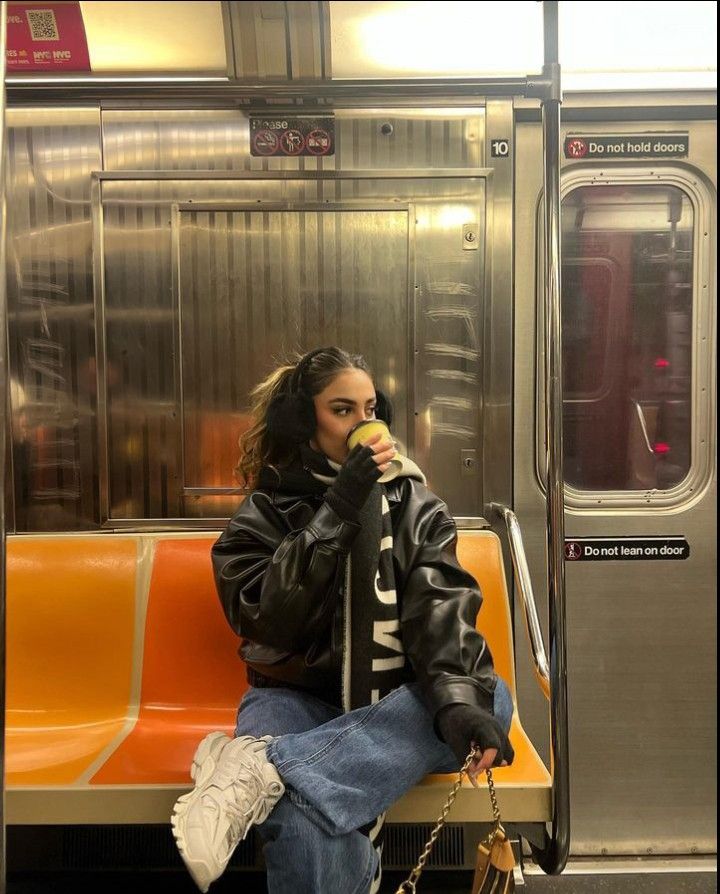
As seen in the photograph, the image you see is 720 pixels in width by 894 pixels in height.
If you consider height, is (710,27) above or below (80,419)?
above

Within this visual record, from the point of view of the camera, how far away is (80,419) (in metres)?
3.15

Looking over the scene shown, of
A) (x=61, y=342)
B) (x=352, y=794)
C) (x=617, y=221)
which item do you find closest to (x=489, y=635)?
(x=352, y=794)

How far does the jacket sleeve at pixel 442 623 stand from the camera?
2.04 metres

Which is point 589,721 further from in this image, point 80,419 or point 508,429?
point 80,419

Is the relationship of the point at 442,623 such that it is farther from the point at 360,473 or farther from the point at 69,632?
the point at 69,632

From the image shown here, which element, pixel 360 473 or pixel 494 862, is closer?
pixel 494 862

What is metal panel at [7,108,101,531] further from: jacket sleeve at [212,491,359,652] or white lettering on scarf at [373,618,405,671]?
white lettering on scarf at [373,618,405,671]

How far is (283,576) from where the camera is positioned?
6.91 ft

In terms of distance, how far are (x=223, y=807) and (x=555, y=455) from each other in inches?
43.4

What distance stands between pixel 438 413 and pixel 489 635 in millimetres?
820

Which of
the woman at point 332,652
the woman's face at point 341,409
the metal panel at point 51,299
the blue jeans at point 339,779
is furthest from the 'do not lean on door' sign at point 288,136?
the blue jeans at point 339,779

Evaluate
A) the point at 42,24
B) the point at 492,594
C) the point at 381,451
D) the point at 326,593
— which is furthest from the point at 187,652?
the point at 42,24

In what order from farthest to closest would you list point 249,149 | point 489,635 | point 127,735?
point 249,149 < point 489,635 < point 127,735

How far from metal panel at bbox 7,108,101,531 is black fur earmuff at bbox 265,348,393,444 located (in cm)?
101
